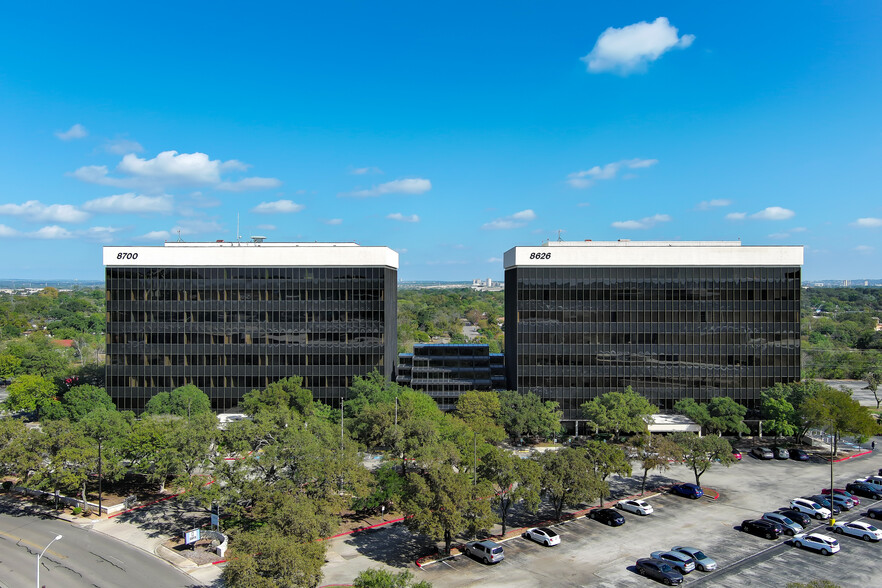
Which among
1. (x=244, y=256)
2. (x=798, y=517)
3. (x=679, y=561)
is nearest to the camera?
(x=679, y=561)

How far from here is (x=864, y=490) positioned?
206 ft

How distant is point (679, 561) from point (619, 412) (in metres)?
33.7

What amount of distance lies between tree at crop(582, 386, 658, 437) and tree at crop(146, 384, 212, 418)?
5798 centimetres

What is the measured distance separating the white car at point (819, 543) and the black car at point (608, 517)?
15382 mm

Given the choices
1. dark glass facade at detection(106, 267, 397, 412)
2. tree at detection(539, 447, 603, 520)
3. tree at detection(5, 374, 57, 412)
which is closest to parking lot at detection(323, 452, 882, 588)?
tree at detection(539, 447, 603, 520)

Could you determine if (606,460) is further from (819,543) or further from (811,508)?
(811,508)

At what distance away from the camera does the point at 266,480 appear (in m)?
51.1

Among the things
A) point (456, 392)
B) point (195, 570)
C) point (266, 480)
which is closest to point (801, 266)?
point (456, 392)

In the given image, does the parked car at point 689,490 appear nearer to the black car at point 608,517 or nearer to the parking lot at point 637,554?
the parking lot at point 637,554

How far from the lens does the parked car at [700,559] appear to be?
45.4 m

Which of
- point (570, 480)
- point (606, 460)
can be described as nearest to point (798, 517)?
point (606, 460)

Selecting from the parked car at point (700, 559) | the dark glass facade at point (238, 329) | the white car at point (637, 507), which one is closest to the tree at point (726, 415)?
the white car at point (637, 507)

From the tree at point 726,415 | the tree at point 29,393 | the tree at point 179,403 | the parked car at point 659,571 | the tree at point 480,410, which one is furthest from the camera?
the tree at point 29,393

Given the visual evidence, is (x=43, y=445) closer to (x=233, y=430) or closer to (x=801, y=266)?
(x=233, y=430)
